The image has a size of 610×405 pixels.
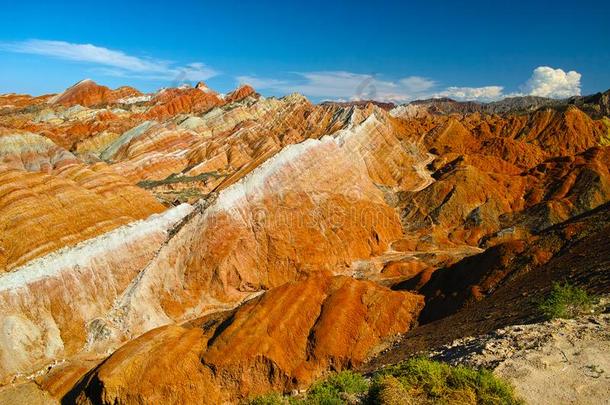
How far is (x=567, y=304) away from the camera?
550 inches

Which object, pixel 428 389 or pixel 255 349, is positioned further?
pixel 255 349

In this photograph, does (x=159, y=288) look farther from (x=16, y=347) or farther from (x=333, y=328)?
(x=333, y=328)

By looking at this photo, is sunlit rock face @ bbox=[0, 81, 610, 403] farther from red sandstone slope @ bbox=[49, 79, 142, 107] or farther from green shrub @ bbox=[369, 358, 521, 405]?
red sandstone slope @ bbox=[49, 79, 142, 107]

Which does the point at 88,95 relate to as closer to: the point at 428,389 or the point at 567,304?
the point at 567,304

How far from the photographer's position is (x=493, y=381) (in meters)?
9.91

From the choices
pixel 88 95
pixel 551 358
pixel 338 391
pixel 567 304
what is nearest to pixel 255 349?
pixel 338 391

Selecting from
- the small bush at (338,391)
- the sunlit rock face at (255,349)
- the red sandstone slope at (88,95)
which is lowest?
the sunlit rock face at (255,349)

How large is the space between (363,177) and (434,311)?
3041 centimetres

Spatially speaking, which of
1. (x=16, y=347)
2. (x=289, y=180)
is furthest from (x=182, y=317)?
(x=289, y=180)

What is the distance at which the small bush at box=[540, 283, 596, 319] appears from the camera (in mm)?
13430

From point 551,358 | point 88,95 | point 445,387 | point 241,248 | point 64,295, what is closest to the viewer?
point 445,387

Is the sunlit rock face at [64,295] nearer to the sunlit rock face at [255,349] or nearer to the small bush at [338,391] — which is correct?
the sunlit rock face at [255,349]

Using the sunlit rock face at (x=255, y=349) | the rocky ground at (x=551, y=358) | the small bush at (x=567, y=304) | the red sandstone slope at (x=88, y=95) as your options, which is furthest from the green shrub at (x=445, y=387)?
the red sandstone slope at (x=88, y=95)

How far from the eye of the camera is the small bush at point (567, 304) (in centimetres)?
1343
